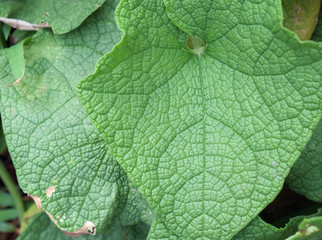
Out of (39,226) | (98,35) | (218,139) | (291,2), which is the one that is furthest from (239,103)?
(39,226)

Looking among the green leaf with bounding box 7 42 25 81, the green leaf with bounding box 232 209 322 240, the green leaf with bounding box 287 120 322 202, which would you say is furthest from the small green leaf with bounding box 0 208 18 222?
the green leaf with bounding box 287 120 322 202

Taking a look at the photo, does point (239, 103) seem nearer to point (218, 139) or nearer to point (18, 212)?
point (218, 139)

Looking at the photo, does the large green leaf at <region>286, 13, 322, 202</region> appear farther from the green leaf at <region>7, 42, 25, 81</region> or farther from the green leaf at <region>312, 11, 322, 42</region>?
the green leaf at <region>7, 42, 25, 81</region>

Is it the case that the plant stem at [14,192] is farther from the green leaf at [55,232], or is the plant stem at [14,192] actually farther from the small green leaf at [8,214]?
the green leaf at [55,232]

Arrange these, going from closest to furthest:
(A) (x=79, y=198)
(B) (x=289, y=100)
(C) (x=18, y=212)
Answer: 1. (B) (x=289, y=100)
2. (A) (x=79, y=198)
3. (C) (x=18, y=212)

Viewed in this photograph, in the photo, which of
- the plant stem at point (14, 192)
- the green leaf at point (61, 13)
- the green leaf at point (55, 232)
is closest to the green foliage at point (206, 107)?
the green leaf at point (61, 13)

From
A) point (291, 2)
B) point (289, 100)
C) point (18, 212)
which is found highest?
point (291, 2)
